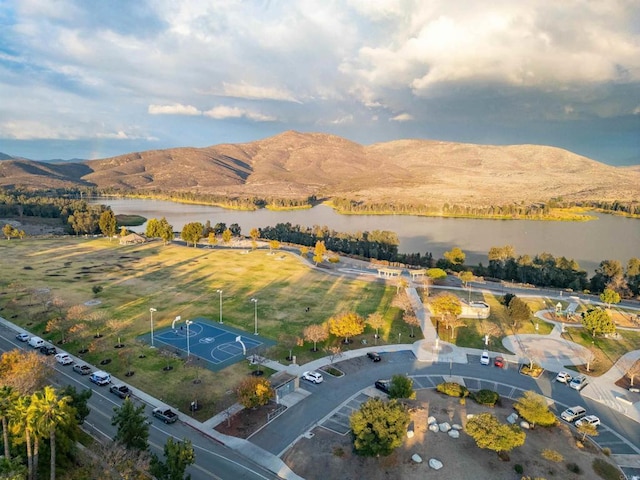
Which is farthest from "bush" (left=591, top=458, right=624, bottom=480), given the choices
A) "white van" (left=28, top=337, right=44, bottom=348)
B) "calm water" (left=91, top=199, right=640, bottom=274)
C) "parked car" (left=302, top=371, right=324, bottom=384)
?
"calm water" (left=91, top=199, right=640, bottom=274)

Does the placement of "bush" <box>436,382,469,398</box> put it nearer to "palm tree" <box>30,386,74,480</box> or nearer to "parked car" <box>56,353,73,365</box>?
"palm tree" <box>30,386,74,480</box>

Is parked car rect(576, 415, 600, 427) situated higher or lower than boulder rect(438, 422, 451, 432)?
higher

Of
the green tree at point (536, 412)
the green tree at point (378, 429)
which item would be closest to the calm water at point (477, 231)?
the green tree at point (536, 412)

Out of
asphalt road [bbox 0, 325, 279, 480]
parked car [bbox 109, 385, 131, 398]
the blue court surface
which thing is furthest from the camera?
the blue court surface

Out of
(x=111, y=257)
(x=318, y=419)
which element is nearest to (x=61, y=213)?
(x=111, y=257)

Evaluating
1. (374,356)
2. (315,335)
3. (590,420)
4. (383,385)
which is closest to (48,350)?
(315,335)
